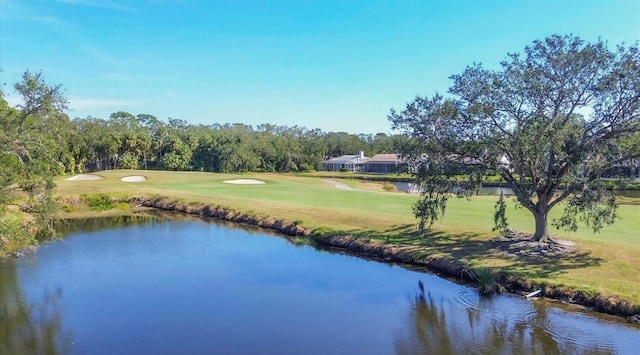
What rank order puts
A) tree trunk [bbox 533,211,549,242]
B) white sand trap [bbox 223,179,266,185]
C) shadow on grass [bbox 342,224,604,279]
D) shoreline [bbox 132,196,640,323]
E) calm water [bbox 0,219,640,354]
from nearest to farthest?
calm water [bbox 0,219,640,354] < shoreline [bbox 132,196,640,323] < shadow on grass [bbox 342,224,604,279] < tree trunk [bbox 533,211,549,242] < white sand trap [bbox 223,179,266,185]

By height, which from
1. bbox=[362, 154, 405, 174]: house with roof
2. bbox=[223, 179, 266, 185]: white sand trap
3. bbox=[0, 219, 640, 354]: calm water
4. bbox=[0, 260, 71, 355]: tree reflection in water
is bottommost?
bbox=[0, 260, 71, 355]: tree reflection in water

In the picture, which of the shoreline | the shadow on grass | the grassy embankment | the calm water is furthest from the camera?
the shadow on grass

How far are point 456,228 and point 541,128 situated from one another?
7937 mm

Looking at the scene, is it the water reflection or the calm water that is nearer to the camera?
the water reflection

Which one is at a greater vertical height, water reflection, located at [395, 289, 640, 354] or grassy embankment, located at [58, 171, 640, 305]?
grassy embankment, located at [58, 171, 640, 305]

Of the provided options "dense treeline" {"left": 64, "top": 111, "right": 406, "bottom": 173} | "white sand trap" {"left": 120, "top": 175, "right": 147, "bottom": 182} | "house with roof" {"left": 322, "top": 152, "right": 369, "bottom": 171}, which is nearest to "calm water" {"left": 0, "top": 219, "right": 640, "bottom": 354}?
"white sand trap" {"left": 120, "top": 175, "right": 147, "bottom": 182}

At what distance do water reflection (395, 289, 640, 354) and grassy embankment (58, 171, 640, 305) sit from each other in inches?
70.3

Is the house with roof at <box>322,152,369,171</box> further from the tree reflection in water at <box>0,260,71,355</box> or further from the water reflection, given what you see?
the water reflection

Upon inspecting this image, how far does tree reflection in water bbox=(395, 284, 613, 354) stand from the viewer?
12.0 m

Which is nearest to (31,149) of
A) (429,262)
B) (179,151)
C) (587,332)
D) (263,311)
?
(263,311)

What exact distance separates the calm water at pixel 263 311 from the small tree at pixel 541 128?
428 centimetres

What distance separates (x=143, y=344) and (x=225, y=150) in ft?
251

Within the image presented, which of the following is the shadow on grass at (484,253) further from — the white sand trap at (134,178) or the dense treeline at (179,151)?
the dense treeline at (179,151)

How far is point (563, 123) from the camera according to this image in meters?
16.7
